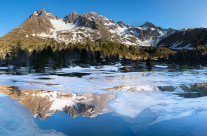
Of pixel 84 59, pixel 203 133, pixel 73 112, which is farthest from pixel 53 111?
pixel 84 59

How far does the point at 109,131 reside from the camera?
8484 millimetres

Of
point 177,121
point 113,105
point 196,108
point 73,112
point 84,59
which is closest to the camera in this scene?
point 177,121

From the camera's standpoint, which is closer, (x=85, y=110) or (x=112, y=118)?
(x=112, y=118)

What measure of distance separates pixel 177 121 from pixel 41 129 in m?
8.38

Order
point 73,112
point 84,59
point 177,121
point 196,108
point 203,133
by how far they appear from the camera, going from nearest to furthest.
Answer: point 203,133 < point 177,121 < point 73,112 < point 196,108 < point 84,59

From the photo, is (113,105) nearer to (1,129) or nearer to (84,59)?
(1,129)

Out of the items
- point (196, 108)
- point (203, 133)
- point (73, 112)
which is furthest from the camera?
point (196, 108)

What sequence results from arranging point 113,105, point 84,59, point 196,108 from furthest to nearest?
1. point 84,59
2. point 113,105
3. point 196,108

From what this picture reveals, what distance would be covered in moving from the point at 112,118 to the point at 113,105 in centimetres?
307

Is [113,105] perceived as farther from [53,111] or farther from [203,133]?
[203,133]

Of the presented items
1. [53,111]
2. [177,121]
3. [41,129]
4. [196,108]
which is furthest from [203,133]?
[53,111]

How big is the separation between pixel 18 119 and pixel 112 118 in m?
6.27

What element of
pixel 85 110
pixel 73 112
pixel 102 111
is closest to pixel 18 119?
pixel 73 112

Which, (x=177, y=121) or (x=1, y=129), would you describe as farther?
(x=177, y=121)
